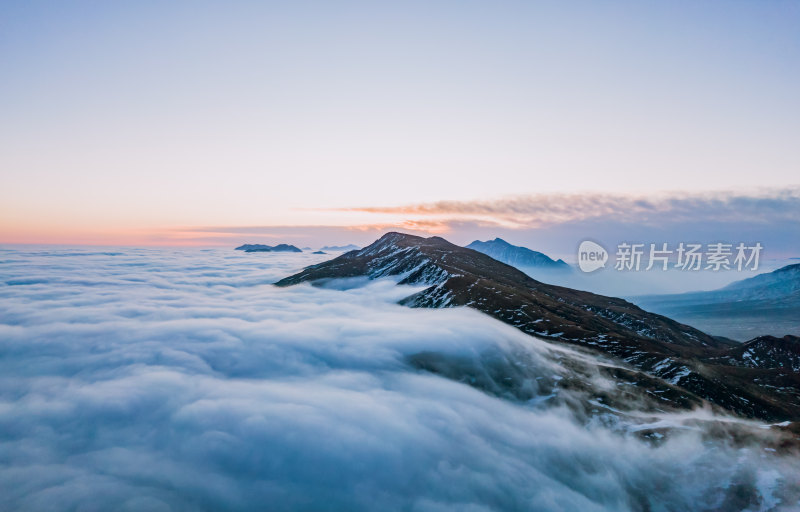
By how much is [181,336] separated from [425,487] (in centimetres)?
12673

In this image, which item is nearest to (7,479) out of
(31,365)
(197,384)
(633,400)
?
(197,384)

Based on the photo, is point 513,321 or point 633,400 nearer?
point 633,400

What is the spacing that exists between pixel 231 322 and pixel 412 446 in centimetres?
13672

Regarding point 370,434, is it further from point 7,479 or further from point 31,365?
point 31,365

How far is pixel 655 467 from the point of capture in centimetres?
6844

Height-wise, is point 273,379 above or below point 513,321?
below

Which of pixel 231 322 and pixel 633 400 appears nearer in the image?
pixel 633 400

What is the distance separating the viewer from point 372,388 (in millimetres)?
100000

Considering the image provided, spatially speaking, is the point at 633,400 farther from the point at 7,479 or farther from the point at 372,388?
the point at 7,479

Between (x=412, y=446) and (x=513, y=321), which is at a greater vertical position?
(x=513, y=321)

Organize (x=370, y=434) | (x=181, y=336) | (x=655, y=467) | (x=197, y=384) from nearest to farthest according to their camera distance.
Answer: (x=655, y=467), (x=370, y=434), (x=197, y=384), (x=181, y=336)

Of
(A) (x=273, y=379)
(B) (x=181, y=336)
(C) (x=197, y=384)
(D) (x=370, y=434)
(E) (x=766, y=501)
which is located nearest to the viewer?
(E) (x=766, y=501)

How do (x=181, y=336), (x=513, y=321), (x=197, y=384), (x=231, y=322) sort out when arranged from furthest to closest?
(x=231, y=322) < (x=181, y=336) < (x=513, y=321) < (x=197, y=384)

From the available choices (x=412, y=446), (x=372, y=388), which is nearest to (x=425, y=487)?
(x=412, y=446)
